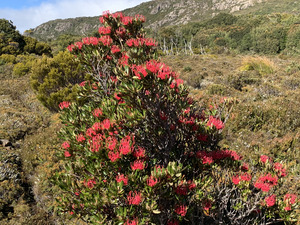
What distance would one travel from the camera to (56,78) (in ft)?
36.8

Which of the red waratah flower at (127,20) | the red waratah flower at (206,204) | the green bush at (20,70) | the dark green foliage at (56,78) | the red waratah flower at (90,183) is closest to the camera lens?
the red waratah flower at (90,183)

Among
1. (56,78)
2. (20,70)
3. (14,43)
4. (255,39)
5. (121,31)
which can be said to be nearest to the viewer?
(121,31)

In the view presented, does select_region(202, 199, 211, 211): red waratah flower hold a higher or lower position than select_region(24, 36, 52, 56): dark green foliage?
lower

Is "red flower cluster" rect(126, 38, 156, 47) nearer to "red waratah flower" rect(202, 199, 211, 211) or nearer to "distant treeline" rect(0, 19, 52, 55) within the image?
"red waratah flower" rect(202, 199, 211, 211)

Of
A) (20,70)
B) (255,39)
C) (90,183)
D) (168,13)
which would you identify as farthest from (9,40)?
(168,13)

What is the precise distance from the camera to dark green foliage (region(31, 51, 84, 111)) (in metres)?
10.7

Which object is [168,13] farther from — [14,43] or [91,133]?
[91,133]

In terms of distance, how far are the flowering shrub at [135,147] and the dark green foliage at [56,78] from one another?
7.81 m

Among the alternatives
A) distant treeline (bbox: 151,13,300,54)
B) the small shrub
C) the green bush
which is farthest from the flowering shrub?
distant treeline (bbox: 151,13,300,54)

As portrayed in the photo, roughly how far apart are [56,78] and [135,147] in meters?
10.0

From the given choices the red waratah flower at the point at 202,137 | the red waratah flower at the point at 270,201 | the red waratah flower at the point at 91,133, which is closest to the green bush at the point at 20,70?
the red waratah flower at the point at 91,133

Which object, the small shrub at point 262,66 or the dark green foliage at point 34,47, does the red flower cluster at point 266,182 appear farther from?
the dark green foliage at point 34,47

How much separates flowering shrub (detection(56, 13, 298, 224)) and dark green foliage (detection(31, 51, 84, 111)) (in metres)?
7.81

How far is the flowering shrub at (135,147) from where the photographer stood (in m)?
2.17
